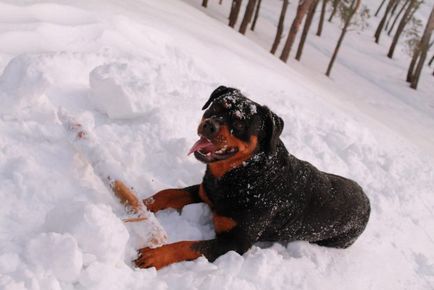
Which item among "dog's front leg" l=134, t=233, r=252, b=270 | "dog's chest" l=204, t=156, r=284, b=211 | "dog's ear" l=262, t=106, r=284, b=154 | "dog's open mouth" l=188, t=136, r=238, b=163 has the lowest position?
"dog's front leg" l=134, t=233, r=252, b=270

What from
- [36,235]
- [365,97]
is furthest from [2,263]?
[365,97]

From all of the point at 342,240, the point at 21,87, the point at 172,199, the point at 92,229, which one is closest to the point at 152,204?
the point at 172,199

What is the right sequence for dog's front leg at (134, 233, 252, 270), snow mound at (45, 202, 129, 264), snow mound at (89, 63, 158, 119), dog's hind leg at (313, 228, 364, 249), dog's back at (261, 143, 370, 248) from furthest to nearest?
1. snow mound at (89, 63, 158, 119)
2. dog's hind leg at (313, 228, 364, 249)
3. dog's back at (261, 143, 370, 248)
4. dog's front leg at (134, 233, 252, 270)
5. snow mound at (45, 202, 129, 264)

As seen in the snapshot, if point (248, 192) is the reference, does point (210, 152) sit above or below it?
above

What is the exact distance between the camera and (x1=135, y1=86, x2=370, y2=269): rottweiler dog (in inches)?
123

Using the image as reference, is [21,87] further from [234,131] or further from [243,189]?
[243,189]

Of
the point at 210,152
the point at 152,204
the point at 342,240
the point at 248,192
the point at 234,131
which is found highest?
the point at 234,131

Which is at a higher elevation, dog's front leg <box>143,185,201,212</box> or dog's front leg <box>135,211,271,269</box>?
dog's front leg <box>135,211,271,269</box>

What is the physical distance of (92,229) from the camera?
2482 millimetres

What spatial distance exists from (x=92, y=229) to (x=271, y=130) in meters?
1.46

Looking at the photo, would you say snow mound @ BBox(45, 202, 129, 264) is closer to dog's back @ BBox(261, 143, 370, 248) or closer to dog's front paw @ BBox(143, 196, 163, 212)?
dog's front paw @ BBox(143, 196, 163, 212)

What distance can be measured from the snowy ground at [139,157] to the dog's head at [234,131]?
61 centimetres

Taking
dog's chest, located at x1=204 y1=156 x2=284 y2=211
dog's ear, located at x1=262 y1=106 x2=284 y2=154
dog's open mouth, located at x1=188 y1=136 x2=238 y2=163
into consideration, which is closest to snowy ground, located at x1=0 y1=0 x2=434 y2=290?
dog's chest, located at x1=204 y1=156 x2=284 y2=211

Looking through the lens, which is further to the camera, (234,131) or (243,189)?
(243,189)
